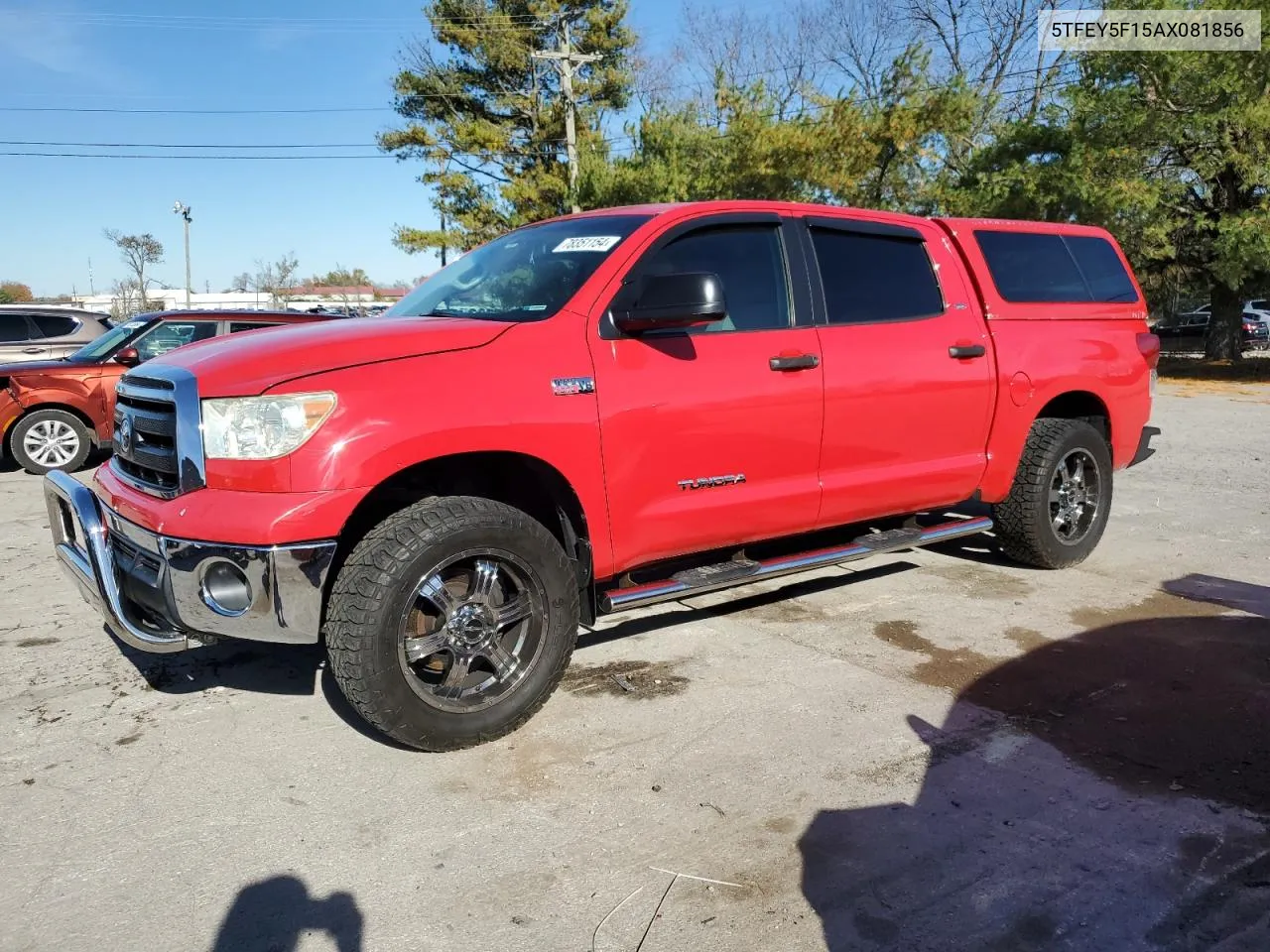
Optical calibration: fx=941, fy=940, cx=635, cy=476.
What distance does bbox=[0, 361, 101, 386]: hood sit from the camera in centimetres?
953

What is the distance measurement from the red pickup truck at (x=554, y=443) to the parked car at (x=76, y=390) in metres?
6.30

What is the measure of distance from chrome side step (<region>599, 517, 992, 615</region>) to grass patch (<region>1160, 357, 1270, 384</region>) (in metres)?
20.3

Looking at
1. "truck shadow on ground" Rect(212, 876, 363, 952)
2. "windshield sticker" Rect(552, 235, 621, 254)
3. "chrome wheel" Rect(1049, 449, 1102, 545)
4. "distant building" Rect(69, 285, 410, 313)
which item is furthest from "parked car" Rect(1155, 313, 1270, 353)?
"distant building" Rect(69, 285, 410, 313)

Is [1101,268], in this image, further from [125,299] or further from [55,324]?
[125,299]

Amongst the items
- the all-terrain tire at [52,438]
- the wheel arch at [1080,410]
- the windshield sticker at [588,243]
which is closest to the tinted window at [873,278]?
the windshield sticker at [588,243]

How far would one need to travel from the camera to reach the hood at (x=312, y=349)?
3111 mm

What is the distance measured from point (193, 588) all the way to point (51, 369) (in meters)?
8.09

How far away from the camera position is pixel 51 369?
379 inches

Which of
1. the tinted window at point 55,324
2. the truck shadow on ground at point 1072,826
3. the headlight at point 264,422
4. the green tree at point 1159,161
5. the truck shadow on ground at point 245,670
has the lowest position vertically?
the truck shadow on ground at point 1072,826

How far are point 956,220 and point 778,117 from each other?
64.0 ft

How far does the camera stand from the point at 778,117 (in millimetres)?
23375

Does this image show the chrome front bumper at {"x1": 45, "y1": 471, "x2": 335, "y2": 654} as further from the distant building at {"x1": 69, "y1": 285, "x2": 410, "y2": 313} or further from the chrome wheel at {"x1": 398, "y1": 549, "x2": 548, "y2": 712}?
the distant building at {"x1": 69, "y1": 285, "x2": 410, "y2": 313}

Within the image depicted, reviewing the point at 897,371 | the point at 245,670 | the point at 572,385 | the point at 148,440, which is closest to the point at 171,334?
the point at 245,670

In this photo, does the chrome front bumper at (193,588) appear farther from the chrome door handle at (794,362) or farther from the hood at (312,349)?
the chrome door handle at (794,362)
